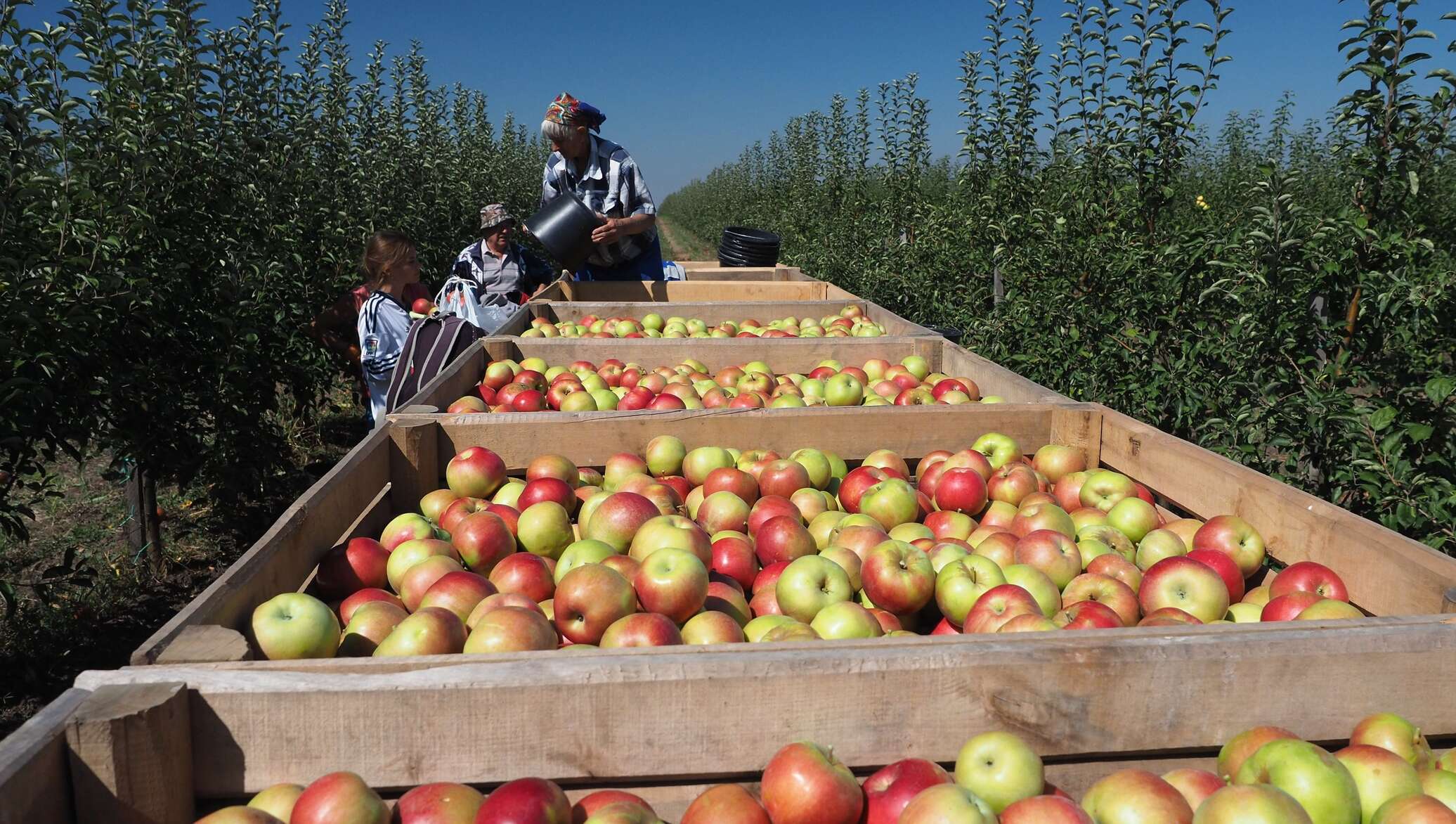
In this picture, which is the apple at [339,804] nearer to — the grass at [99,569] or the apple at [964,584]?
the apple at [964,584]

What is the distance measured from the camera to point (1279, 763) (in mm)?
1472

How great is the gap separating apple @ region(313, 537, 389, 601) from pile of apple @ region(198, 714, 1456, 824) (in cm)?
93

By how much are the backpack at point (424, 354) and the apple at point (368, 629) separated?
2518 mm

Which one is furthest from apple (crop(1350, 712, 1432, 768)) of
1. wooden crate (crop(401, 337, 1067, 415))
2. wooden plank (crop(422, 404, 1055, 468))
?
wooden crate (crop(401, 337, 1067, 415))

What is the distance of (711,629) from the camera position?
2.06 meters

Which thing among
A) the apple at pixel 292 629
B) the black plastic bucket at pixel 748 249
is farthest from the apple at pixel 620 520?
the black plastic bucket at pixel 748 249

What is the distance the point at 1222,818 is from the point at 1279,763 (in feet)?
0.62

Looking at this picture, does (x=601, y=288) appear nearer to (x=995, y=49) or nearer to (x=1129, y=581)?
(x=995, y=49)

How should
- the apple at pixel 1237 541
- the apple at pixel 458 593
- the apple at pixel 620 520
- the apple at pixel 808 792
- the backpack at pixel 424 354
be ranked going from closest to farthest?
the apple at pixel 808 792 → the apple at pixel 458 593 → the apple at pixel 1237 541 → the apple at pixel 620 520 → the backpack at pixel 424 354

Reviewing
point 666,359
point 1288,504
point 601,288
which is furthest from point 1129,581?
point 601,288

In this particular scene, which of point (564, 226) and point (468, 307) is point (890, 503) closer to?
point (468, 307)

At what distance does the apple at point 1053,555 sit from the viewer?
2377 millimetres

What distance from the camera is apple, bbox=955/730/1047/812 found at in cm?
149

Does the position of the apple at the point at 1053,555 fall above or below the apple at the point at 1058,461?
below
